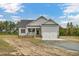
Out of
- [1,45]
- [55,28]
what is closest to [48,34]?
[55,28]

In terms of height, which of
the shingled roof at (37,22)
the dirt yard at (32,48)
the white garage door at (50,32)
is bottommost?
the dirt yard at (32,48)

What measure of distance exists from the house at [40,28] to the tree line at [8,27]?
73 millimetres

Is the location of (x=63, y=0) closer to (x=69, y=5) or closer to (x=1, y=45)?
(x=69, y=5)

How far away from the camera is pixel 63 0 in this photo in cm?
695

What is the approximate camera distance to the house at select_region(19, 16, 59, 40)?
6.96m

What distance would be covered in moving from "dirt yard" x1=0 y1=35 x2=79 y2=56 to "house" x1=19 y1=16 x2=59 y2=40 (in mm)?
87

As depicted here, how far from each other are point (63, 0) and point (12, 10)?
2.07 feet

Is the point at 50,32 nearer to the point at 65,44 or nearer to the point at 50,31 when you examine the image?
the point at 50,31

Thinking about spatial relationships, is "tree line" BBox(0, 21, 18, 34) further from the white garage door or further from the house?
the white garage door

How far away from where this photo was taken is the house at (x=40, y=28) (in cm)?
696

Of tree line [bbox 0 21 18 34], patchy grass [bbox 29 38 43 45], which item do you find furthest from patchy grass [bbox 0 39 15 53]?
patchy grass [bbox 29 38 43 45]

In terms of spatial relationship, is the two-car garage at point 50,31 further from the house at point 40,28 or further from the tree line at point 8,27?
the tree line at point 8,27

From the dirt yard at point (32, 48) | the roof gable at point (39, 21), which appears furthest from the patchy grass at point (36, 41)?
the roof gable at point (39, 21)

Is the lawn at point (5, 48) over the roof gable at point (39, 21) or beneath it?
beneath
